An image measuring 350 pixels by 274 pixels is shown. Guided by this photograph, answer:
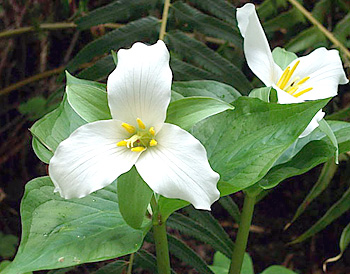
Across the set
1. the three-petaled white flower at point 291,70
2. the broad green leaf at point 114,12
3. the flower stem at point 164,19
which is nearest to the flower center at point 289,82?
the three-petaled white flower at point 291,70

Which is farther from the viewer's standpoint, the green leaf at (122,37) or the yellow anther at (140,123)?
the green leaf at (122,37)

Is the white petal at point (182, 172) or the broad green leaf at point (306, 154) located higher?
the white petal at point (182, 172)

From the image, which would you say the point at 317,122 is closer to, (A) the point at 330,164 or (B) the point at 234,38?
Result: (A) the point at 330,164

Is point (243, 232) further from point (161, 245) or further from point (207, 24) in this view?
point (207, 24)

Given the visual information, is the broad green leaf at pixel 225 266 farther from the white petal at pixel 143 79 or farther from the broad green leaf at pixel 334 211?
the white petal at pixel 143 79

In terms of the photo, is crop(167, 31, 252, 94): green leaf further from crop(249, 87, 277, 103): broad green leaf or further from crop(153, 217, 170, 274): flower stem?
crop(153, 217, 170, 274): flower stem

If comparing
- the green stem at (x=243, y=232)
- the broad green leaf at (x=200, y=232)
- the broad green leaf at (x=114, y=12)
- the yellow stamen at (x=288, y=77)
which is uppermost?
the broad green leaf at (x=114, y=12)

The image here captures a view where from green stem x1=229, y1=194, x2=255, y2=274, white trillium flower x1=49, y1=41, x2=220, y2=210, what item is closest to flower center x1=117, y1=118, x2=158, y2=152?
white trillium flower x1=49, y1=41, x2=220, y2=210
